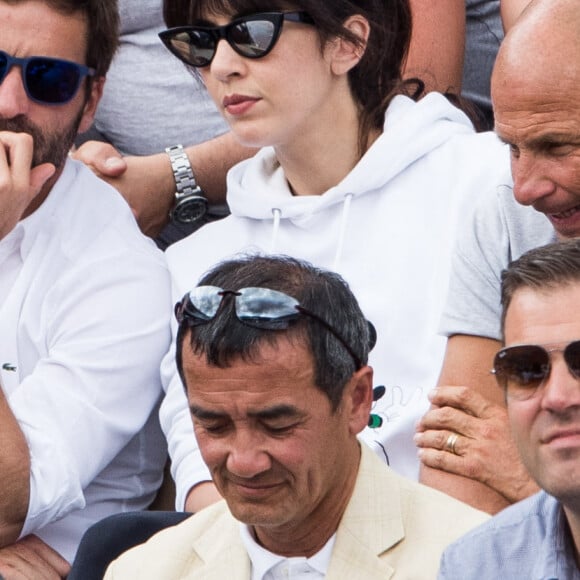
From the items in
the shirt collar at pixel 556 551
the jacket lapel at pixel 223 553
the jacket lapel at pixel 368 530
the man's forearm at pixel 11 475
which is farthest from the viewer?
the man's forearm at pixel 11 475

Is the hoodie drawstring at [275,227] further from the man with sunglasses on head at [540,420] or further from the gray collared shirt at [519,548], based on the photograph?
the gray collared shirt at [519,548]

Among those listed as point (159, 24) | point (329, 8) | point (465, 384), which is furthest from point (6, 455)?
point (159, 24)

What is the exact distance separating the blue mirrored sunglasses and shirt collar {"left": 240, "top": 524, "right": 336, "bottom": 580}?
1.18ft

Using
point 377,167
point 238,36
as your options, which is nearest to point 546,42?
point 377,167

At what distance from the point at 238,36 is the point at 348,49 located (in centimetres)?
30

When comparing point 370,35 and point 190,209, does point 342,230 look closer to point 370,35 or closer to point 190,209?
point 370,35

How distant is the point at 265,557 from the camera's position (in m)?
3.19

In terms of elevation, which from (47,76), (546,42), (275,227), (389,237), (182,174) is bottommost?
(182,174)

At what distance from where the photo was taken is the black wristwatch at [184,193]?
15.6 ft

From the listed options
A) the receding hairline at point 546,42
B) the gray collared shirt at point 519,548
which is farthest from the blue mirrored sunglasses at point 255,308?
the receding hairline at point 546,42

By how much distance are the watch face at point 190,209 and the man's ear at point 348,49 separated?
77cm

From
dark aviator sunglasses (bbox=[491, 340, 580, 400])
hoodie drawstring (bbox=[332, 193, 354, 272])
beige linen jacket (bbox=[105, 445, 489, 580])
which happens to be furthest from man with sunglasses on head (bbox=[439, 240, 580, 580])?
hoodie drawstring (bbox=[332, 193, 354, 272])

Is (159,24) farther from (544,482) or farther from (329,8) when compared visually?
(544,482)

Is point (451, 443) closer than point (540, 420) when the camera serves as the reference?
No
